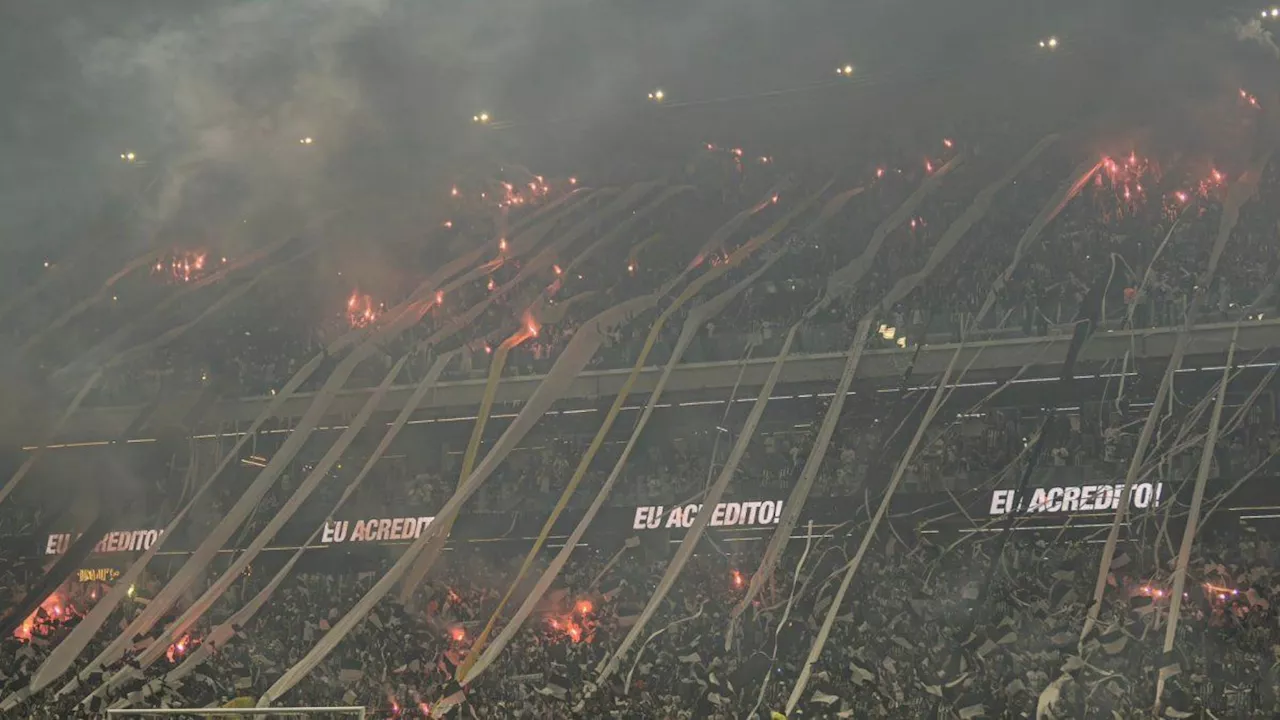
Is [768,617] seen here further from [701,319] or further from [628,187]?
[628,187]

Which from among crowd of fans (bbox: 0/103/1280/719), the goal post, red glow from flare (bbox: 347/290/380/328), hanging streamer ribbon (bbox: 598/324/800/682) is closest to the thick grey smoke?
crowd of fans (bbox: 0/103/1280/719)

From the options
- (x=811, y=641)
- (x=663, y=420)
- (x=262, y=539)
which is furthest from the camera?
(x=663, y=420)

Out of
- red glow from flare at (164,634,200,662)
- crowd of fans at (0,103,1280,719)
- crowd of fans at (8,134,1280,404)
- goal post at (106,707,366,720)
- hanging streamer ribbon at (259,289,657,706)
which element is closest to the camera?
goal post at (106,707,366,720)

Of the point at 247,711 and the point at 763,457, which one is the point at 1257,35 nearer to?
the point at 763,457

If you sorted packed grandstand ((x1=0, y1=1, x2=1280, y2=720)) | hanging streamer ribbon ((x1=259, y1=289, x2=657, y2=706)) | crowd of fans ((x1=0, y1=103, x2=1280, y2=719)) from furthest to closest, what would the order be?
hanging streamer ribbon ((x1=259, y1=289, x2=657, y2=706))
packed grandstand ((x1=0, y1=1, x2=1280, y2=720))
crowd of fans ((x1=0, y1=103, x2=1280, y2=719))

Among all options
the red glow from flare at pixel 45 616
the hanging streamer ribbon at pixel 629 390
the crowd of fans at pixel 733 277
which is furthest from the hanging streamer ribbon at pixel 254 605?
the hanging streamer ribbon at pixel 629 390

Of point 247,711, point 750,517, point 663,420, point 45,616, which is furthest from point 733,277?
point 247,711

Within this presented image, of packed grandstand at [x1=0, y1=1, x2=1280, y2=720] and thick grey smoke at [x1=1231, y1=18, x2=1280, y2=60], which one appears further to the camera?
thick grey smoke at [x1=1231, y1=18, x2=1280, y2=60]

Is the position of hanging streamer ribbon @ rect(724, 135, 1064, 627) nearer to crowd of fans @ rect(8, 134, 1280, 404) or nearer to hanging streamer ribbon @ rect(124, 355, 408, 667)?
crowd of fans @ rect(8, 134, 1280, 404)

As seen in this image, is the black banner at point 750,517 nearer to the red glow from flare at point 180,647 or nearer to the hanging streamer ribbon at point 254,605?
the hanging streamer ribbon at point 254,605
